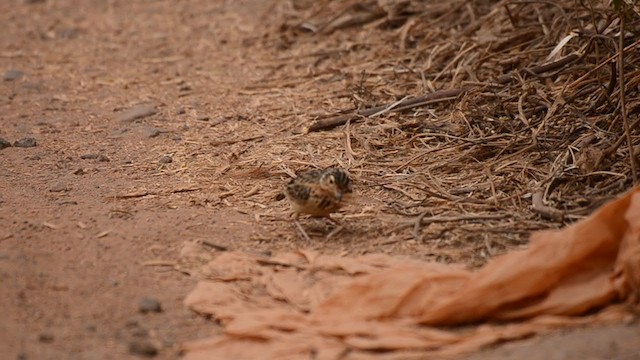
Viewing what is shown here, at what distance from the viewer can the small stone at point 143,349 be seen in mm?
4418

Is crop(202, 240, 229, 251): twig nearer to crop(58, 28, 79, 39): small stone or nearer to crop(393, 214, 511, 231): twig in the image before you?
crop(393, 214, 511, 231): twig

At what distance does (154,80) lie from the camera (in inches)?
351

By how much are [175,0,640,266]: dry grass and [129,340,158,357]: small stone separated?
50.4 inches

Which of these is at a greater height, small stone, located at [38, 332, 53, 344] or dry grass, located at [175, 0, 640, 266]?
small stone, located at [38, 332, 53, 344]

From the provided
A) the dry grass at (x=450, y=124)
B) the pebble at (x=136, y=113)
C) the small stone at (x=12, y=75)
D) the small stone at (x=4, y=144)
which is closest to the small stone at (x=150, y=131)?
the pebble at (x=136, y=113)

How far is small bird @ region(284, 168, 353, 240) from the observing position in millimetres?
5496

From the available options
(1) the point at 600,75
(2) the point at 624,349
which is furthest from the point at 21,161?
(2) the point at 624,349

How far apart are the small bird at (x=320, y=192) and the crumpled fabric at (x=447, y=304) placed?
27.3 inches

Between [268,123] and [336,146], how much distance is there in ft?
2.58

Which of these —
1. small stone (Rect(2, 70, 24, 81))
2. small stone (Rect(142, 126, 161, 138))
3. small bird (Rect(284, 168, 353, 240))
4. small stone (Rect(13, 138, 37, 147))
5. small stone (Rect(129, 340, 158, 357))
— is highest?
small stone (Rect(129, 340, 158, 357))

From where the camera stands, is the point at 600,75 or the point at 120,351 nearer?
the point at 120,351

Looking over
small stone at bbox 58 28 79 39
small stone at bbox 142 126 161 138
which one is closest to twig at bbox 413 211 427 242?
small stone at bbox 142 126 161 138

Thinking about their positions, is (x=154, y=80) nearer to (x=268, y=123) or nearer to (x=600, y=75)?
(x=268, y=123)

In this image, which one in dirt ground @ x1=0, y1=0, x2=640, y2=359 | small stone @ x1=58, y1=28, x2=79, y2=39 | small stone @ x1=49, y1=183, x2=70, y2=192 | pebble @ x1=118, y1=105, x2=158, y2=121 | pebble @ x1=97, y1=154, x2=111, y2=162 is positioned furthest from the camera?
small stone @ x1=58, y1=28, x2=79, y2=39
